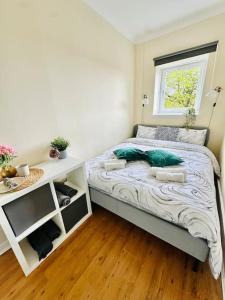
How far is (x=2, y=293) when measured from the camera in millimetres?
1029

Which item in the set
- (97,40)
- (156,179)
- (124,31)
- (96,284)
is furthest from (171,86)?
(96,284)

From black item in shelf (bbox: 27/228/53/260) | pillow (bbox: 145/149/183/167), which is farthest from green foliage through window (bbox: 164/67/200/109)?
black item in shelf (bbox: 27/228/53/260)

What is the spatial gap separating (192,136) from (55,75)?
2230 millimetres

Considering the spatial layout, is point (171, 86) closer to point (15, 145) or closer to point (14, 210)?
point (15, 145)

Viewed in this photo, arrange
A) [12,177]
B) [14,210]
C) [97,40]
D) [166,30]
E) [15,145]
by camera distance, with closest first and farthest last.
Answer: [14,210] → [12,177] → [15,145] → [97,40] → [166,30]

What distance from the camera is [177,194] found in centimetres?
113

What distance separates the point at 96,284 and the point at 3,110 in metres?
1.62

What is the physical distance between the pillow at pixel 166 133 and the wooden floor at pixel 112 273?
5.53 ft

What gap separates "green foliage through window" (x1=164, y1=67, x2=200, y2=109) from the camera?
241cm

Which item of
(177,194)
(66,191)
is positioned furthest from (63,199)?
(177,194)

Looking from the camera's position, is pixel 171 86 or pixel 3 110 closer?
pixel 3 110

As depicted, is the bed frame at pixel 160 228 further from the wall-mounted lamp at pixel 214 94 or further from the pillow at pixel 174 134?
the wall-mounted lamp at pixel 214 94

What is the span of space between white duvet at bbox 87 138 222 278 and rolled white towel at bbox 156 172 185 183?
1.7 inches

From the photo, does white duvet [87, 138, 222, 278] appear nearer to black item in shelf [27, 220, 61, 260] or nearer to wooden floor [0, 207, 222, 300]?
wooden floor [0, 207, 222, 300]
